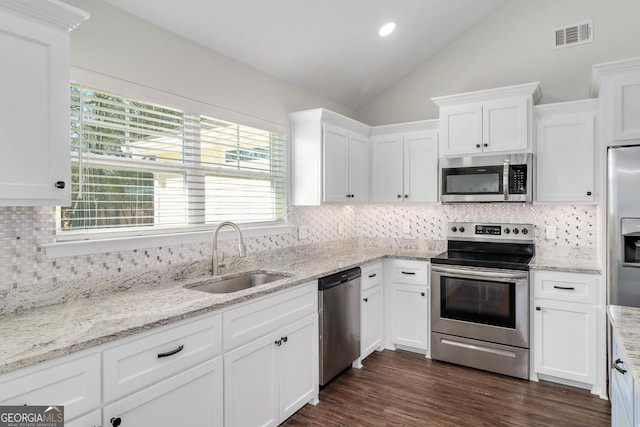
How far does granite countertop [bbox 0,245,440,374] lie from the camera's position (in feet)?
4.46

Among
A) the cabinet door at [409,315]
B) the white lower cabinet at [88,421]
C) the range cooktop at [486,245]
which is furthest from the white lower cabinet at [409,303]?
the white lower cabinet at [88,421]

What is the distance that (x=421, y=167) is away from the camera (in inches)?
155

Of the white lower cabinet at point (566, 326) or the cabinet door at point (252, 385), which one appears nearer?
the cabinet door at point (252, 385)

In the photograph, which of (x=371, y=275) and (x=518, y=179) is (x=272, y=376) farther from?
(x=518, y=179)

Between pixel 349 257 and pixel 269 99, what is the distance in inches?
63.5

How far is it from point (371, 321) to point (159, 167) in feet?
7.43

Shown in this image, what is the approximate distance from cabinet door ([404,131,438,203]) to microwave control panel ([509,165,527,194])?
0.70 m

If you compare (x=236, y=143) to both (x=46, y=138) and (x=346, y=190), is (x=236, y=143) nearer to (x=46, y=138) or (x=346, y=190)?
(x=346, y=190)

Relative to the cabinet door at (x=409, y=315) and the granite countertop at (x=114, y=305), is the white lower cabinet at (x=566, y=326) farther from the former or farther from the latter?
the cabinet door at (x=409, y=315)

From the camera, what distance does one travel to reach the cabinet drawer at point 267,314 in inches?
81.2

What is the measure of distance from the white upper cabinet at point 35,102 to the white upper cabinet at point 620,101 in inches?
132

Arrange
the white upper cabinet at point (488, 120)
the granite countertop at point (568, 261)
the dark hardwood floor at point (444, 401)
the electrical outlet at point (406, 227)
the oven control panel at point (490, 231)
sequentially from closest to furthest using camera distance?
the dark hardwood floor at point (444, 401) → the granite countertop at point (568, 261) → the white upper cabinet at point (488, 120) → the oven control panel at point (490, 231) → the electrical outlet at point (406, 227)

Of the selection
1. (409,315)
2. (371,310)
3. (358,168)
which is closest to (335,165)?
(358,168)

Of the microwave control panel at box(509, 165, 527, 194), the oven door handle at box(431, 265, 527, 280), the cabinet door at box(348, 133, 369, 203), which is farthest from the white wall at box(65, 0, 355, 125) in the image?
the microwave control panel at box(509, 165, 527, 194)
